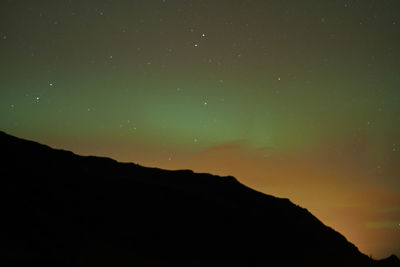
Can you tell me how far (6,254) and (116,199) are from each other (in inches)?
480

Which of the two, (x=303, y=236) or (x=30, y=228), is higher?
(x=303, y=236)

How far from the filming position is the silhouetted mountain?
19469 millimetres

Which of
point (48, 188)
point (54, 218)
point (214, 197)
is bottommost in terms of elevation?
point (54, 218)

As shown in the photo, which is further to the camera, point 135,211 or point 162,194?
point 162,194

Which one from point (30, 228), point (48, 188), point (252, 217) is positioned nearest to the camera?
point (30, 228)

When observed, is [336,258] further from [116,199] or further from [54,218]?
[54,218]

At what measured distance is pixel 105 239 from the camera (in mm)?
21516

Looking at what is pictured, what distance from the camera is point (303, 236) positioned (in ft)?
120

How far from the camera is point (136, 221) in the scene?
2603 cm

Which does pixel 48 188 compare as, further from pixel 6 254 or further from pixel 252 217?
pixel 252 217

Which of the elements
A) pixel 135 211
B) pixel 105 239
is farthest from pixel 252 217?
pixel 105 239

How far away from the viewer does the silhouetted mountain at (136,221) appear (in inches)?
766

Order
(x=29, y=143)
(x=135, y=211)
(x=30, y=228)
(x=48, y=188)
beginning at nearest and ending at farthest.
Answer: (x=30, y=228) < (x=48, y=188) < (x=135, y=211) < (x=29, y=143)

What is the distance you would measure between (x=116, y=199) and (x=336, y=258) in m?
21.1
